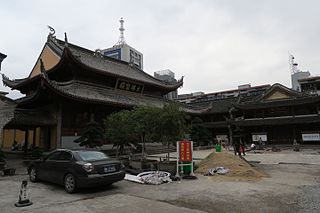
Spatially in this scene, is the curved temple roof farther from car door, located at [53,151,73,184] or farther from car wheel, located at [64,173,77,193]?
car wheel, located at [64,173,77,193]

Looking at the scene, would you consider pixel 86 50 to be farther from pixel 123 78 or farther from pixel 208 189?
pixel 208 189

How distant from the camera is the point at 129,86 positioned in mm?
26641

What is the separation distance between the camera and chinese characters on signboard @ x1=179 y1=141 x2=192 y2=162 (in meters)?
11.0

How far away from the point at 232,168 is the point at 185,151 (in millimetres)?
2458

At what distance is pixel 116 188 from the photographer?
29.1ft

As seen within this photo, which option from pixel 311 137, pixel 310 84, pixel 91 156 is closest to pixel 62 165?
pixel 91 156

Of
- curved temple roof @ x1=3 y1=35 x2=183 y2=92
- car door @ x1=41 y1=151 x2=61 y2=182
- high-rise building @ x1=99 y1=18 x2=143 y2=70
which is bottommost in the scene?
car door @ x1=41 y1=151 x2=61 y2=182

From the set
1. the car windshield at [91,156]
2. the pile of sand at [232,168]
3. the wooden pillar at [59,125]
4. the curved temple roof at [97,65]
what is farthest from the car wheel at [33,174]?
the curved temple roof at [97,65]

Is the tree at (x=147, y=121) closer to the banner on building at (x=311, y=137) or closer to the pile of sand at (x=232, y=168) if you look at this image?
the pile of sand at (x=232, y=168)

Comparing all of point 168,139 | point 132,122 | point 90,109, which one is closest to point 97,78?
point 90,109

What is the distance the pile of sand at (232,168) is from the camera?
1066 cm

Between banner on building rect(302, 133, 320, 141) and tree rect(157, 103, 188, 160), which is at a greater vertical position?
tree rect(157, 103, 188, 160)

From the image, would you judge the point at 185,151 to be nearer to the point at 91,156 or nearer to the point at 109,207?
the point at 91,156

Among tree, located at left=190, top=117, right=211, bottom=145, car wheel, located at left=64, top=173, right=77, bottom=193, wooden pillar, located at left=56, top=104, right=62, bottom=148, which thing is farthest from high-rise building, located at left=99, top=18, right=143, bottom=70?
car wheel, located at left=64, top=173, right=77, bottom=193
